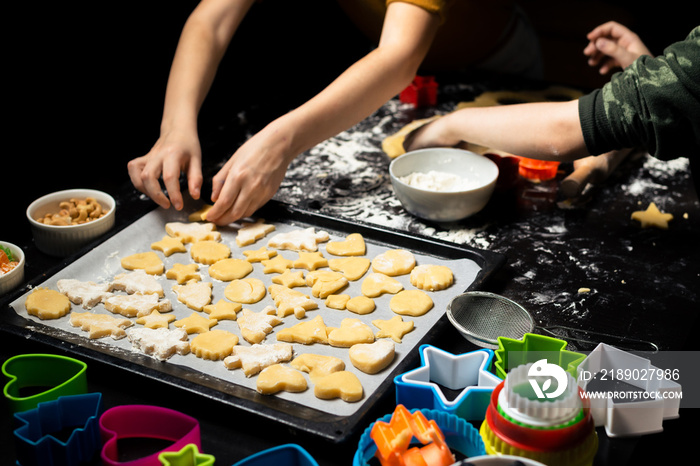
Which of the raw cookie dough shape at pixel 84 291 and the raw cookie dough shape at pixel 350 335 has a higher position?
the raw cookie dough shape at pixel 84 291

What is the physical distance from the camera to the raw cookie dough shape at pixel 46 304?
133 cm

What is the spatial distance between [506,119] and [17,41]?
4.84 feet

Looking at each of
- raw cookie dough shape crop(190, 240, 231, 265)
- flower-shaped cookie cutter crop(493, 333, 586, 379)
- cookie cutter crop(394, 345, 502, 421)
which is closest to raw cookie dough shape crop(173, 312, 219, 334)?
raw cookie dough shape crop(190, 240, 231, 265)

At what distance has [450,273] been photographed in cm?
147

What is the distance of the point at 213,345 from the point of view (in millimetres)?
1255

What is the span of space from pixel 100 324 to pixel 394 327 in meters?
0.59

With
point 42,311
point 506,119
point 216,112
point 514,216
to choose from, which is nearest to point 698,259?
point 514,216

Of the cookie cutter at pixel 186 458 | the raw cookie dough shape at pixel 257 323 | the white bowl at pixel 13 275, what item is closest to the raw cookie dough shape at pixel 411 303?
the raw cookie dough shape at pixel 257 323

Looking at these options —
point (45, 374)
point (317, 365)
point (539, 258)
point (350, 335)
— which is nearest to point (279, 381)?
point (317, 365)

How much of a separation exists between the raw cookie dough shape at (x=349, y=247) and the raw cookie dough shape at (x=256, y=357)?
14.5 inches

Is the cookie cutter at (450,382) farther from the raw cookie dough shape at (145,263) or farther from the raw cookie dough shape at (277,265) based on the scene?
the raw cookie dough shape at (145,263)

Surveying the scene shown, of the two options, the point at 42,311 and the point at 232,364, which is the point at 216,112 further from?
the point at 232,364

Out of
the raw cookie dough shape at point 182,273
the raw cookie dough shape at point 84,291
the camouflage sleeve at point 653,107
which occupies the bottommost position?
the raw cookie dough shape at point 182,273

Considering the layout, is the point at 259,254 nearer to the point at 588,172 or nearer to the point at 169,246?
the point at 169,246
